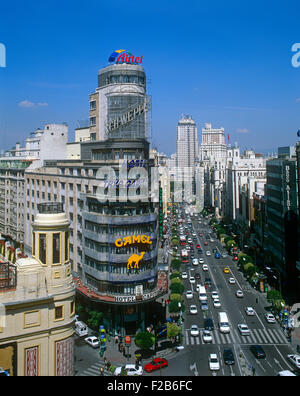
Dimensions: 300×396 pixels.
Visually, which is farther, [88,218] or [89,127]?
[89,127]

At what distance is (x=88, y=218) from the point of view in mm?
39719

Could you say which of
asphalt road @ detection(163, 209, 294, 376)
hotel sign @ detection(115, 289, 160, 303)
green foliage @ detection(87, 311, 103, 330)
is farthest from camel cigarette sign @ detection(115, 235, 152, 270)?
asphalt road @ detection(163, 209, 294, 376)

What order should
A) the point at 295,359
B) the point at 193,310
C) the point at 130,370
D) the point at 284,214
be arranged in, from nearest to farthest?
the point at 130,370
the point at 295,359
the point at 193,310
the point at 284,214

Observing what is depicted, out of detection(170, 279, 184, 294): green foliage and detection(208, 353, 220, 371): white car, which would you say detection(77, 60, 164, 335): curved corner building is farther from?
detection(208, 353, 220, 371): white car

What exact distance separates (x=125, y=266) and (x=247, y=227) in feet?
167

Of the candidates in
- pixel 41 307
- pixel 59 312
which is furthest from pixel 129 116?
pixel 41 307

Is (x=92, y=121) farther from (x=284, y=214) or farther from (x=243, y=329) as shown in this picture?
(x=243, y=329)

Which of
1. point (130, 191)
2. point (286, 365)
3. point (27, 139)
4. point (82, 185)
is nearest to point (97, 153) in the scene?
point (82, 185)

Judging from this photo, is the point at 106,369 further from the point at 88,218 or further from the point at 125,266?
the point at 88,218

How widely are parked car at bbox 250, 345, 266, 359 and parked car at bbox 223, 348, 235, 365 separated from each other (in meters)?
2.12

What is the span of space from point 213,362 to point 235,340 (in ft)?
21.2

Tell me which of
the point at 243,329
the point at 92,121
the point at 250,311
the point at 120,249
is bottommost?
the point at 250,311

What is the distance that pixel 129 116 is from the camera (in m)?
48.5

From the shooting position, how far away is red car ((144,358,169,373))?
2925cm
